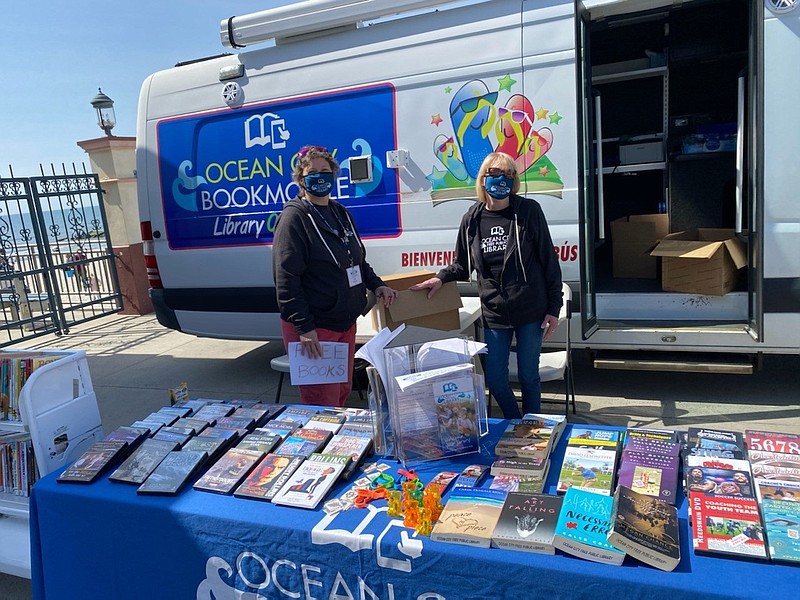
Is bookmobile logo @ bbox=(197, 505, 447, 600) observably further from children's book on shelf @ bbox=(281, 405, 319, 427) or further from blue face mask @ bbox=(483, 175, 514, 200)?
blue face mask @ bbox=(483, 175, 514, 200)

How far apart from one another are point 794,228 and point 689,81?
287cm

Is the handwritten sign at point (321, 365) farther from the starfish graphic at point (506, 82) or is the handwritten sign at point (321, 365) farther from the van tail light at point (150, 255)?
the van tail light at point (150, 255)

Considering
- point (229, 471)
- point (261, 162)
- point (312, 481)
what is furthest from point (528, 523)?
point (261, 162)

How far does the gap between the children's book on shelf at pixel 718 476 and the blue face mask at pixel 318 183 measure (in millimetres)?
1793

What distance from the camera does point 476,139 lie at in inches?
148

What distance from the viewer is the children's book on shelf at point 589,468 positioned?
1.57 m

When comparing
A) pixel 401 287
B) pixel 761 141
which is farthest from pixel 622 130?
pixel 401 287

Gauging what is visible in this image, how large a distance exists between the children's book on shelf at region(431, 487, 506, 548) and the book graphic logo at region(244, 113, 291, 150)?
10.7ft

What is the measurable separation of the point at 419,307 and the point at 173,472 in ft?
5.45

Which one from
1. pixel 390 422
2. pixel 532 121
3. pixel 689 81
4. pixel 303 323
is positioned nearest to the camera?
pixel 390 422

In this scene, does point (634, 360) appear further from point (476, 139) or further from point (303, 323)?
point (303, 323)

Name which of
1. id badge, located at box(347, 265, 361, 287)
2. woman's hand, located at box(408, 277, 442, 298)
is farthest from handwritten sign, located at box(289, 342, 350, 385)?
woman's hand, located at box(408, 277, 442, 298)

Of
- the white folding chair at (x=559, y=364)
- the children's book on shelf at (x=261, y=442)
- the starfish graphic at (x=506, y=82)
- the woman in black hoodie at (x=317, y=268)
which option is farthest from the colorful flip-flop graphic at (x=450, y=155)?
the children's book on shelf at (x=261, y=442)

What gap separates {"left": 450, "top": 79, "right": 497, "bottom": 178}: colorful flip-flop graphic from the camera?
12.2 feet
